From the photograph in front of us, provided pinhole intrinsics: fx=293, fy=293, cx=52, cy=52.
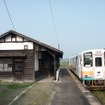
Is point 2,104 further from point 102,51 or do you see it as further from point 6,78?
point 6,78

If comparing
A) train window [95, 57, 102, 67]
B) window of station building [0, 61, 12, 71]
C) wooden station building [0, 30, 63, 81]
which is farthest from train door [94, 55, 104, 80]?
window of station building [0, 61, 12, 71]

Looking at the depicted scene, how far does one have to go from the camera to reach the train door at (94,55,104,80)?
20.9m

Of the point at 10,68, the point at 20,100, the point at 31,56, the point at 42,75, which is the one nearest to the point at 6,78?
the point at 10,68

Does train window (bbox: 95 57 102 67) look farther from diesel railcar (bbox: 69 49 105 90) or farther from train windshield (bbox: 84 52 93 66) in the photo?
train windshield (bbox: 84 52 93 66)

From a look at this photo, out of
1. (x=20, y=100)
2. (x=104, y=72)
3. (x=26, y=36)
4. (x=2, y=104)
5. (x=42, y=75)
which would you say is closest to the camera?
(x=2, y=104)

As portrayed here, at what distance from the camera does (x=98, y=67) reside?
21.0 m

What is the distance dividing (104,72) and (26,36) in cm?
862

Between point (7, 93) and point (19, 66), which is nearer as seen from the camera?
point (7, 93)

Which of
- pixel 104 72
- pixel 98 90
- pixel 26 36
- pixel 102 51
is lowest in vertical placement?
pixel 98 90

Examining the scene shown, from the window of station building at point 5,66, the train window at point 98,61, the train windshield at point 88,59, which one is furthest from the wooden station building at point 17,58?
the train window at point 98,61

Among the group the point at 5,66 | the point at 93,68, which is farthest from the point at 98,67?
the point at 5,66

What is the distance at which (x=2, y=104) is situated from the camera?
1323 cm

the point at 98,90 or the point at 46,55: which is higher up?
the point at 46,55

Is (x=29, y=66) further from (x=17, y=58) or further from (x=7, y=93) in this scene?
(x=7, y=93)
